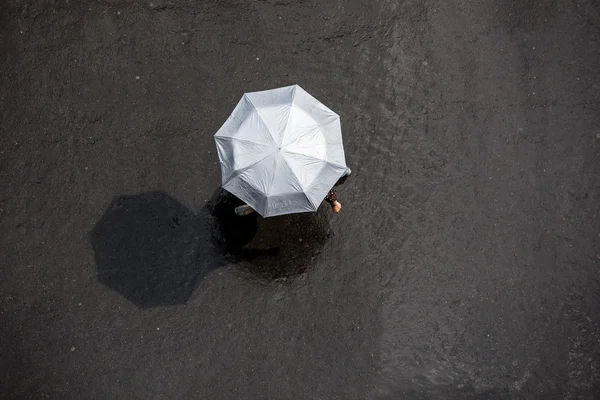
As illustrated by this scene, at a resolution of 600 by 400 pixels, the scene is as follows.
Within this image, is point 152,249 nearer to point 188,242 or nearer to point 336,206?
point 188,242

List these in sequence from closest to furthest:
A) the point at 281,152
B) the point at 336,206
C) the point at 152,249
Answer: the point at 281,152 → the point at 336,206 → the point at 152,249

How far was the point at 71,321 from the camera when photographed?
5.47 metres

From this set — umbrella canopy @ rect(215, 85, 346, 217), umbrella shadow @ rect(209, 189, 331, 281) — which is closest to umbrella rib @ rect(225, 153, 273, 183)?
umbrella canopy @ rect(215, 85, 346, 217)

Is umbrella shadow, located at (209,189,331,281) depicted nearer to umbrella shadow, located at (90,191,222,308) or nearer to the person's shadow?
the person's shadow

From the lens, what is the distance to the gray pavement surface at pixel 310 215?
546 centimetres

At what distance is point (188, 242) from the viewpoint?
18.3 ft

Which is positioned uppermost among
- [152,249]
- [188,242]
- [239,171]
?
[239,171]

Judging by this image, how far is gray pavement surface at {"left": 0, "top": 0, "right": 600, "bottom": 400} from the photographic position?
5465 mm

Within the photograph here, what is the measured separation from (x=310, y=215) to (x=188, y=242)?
1.36m

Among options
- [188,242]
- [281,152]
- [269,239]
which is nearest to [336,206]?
[269,239]

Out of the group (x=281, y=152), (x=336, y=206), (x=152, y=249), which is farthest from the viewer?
(x=152, y=249)

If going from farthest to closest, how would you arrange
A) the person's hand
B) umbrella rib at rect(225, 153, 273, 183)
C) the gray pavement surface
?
the gray pavement surface → the person's hand → umbrella rib at rect(225, 153, 273, 183)

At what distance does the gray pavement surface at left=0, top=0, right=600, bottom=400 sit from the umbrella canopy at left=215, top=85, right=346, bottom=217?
971mm

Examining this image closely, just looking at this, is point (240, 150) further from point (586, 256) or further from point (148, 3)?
point (586, 256)
